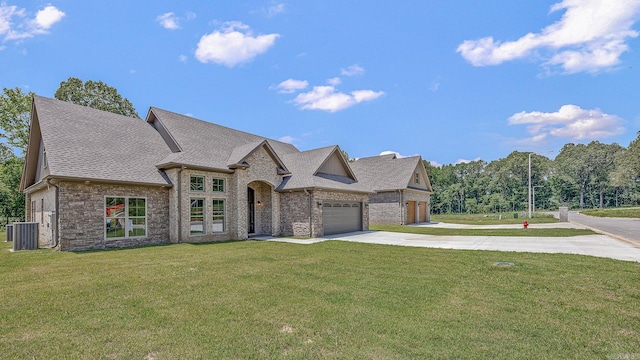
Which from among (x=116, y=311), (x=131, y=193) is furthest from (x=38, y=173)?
(x=116, y=311)

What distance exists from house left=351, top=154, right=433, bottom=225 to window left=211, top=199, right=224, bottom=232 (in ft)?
51.7

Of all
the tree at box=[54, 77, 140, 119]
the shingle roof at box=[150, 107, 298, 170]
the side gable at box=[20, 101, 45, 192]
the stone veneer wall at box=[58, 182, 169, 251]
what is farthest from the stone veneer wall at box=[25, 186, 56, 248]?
the tree at box=[54, 77, 140, 119]

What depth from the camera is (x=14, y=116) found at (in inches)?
1123

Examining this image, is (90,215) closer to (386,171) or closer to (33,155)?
(33,155)

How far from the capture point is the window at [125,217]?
13.0 meters

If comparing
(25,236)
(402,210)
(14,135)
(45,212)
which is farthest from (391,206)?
(14,135)

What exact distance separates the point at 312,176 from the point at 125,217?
380 inches

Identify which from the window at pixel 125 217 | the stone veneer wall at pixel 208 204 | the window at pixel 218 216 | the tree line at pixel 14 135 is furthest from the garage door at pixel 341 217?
the tree line at pixel 14 135

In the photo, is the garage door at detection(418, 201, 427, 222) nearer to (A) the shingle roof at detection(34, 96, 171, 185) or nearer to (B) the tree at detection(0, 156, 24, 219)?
(A) the shingle roof at detection(34, 96, 171, 185)

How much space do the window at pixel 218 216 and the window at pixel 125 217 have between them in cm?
309

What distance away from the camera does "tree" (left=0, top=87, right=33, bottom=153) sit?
28.0m

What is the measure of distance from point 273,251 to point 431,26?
1119cm

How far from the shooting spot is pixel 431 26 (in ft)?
42.8

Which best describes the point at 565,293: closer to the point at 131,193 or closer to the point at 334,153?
the point at 131,193
